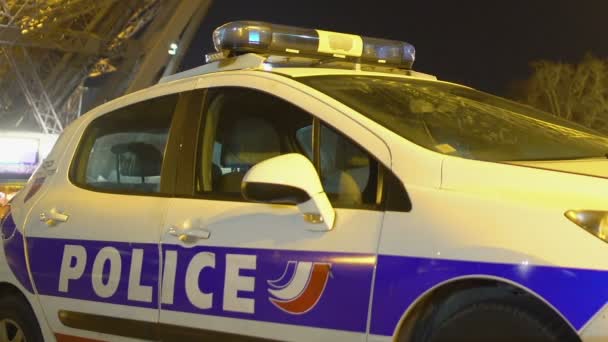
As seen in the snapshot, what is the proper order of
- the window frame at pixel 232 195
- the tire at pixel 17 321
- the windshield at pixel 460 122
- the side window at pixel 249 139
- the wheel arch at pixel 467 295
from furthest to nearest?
the tire at pixel 17 321 < the side window at pixel 249 139 < the windshield at pixel 460 122 < the window frame at pixel 232 195 < the wheel arch at pixel 467 295

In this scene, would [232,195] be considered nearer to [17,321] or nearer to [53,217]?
[53,217]

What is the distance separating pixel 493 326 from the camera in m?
2.40

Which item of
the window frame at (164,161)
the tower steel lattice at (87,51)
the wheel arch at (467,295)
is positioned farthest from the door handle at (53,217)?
the tower steel lattice at (87,51)

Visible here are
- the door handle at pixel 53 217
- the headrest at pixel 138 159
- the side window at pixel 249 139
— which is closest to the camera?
the side window at pixel 249 139

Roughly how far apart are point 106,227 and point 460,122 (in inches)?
59.8

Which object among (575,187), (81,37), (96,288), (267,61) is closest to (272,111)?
(267,61)

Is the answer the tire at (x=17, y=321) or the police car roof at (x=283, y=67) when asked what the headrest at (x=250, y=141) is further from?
the tire at (x=17, y=321)

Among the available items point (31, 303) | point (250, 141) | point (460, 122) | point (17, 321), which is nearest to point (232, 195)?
point (250, 141)

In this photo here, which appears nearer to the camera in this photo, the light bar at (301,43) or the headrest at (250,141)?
the headrest at (250,141)

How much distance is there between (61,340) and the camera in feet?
12.1

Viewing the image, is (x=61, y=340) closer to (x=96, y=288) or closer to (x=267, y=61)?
(x=96, y=288)

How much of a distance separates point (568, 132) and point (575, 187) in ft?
3.30

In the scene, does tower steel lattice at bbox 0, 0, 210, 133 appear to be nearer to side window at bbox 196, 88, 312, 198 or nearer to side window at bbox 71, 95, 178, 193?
side window at bbox 71, 95, 178, 193

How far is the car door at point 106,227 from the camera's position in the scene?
3291mm
